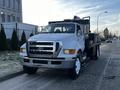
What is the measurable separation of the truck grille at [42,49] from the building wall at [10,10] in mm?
56640

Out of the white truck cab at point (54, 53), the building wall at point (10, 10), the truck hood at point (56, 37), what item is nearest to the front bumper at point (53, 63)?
the white truck cab at point (54, 53)

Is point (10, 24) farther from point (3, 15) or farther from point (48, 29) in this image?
point (3, 15)

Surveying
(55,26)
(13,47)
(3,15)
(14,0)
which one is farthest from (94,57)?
(14,0)

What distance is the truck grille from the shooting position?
450 inches

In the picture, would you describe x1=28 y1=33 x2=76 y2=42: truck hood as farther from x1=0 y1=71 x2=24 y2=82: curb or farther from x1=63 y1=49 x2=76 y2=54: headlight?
x1=0 y1=71 x2=24 y2=82: curb

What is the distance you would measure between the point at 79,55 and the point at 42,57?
174 cm

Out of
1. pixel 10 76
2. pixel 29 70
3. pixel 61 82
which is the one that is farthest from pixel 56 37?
pixel 10 76

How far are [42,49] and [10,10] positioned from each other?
6582 cm

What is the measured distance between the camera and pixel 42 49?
1168cm

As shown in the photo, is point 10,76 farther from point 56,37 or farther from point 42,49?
point 56,37

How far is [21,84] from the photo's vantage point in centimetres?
1051

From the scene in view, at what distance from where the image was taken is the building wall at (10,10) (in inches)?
2781

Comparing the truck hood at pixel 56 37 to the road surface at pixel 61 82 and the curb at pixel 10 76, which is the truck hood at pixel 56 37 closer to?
the road surface at pixel 61 82

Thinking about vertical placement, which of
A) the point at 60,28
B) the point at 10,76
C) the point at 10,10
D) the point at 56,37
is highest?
the point at 10,10
